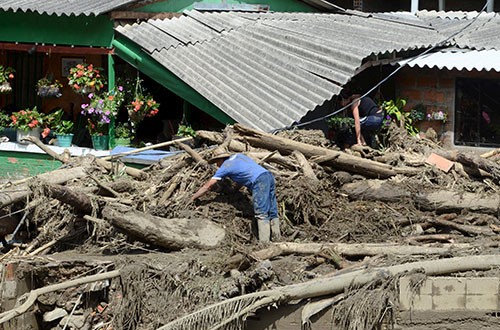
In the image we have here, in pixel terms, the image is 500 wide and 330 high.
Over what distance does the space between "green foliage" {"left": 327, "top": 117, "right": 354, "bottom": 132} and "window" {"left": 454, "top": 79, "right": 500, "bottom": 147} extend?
8.92ft

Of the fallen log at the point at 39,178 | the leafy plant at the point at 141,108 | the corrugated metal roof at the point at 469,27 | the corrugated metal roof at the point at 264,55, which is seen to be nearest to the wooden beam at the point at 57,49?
the corrugated metal roof at the point at 264,55

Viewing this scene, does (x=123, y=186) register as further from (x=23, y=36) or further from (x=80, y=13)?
(x=23, y=36)

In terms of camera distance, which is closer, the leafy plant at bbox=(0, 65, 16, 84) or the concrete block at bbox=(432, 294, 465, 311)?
the concrete block at bbox=(432, 294, 465, 311)

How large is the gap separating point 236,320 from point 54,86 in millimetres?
9384

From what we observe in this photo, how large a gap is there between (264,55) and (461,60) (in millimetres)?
3649

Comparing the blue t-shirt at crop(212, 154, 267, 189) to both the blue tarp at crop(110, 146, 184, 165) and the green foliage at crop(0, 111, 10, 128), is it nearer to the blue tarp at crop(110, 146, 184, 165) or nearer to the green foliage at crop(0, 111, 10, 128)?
the blue tarp at crop(110, 146, 184, 165)

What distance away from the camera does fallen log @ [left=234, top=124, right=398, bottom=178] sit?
1360 cm

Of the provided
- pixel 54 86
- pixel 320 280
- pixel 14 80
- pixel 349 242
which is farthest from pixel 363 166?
pixel 14 80

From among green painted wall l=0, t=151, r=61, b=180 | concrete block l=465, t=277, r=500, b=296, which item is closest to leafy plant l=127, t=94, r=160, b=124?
green painted wall l=0, t=151, r=61, b=180

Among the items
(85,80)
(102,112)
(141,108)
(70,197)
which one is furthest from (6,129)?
(70,197)

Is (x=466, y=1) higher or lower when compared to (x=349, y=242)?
higher

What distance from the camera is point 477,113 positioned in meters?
18.9

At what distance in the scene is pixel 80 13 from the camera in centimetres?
1731

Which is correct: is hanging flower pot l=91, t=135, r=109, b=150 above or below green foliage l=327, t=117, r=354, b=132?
below
